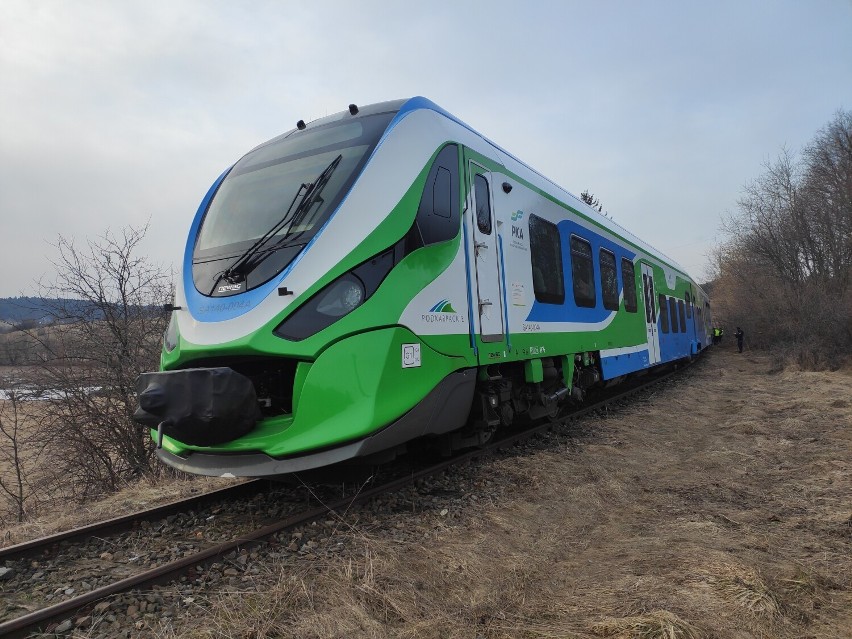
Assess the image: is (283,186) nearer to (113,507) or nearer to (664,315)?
(113,507)

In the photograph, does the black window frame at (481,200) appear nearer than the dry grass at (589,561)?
No

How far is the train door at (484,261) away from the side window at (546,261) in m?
1.02

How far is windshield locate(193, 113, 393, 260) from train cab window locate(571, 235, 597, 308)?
13.0 feet

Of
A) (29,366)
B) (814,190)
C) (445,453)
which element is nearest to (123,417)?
(29,366)

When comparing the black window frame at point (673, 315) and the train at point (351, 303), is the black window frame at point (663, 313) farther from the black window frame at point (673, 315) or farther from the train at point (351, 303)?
the train at point (351, 303)

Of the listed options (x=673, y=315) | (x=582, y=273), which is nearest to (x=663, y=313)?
(x=673, y=315)

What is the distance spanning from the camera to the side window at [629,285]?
10.1 m

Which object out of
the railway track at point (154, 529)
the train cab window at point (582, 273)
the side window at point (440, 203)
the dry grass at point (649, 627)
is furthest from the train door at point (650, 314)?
the dry grass at point (649, 627)

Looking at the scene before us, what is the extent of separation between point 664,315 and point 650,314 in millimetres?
1987

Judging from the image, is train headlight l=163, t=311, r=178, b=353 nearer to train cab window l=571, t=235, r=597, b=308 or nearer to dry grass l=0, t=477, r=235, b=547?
dry grass l=0, t=477, r=235, b=547

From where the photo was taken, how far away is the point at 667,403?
1077 centimetres

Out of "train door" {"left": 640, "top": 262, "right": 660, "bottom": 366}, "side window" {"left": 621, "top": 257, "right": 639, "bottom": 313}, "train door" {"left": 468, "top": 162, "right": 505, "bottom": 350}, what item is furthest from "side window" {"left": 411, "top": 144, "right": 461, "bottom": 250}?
"train door" {"left": 640, "top": 262, "right": 660, "bottom": 366}

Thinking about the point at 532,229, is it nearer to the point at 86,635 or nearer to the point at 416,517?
the point at 416,517

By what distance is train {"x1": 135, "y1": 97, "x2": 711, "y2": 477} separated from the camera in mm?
3785
